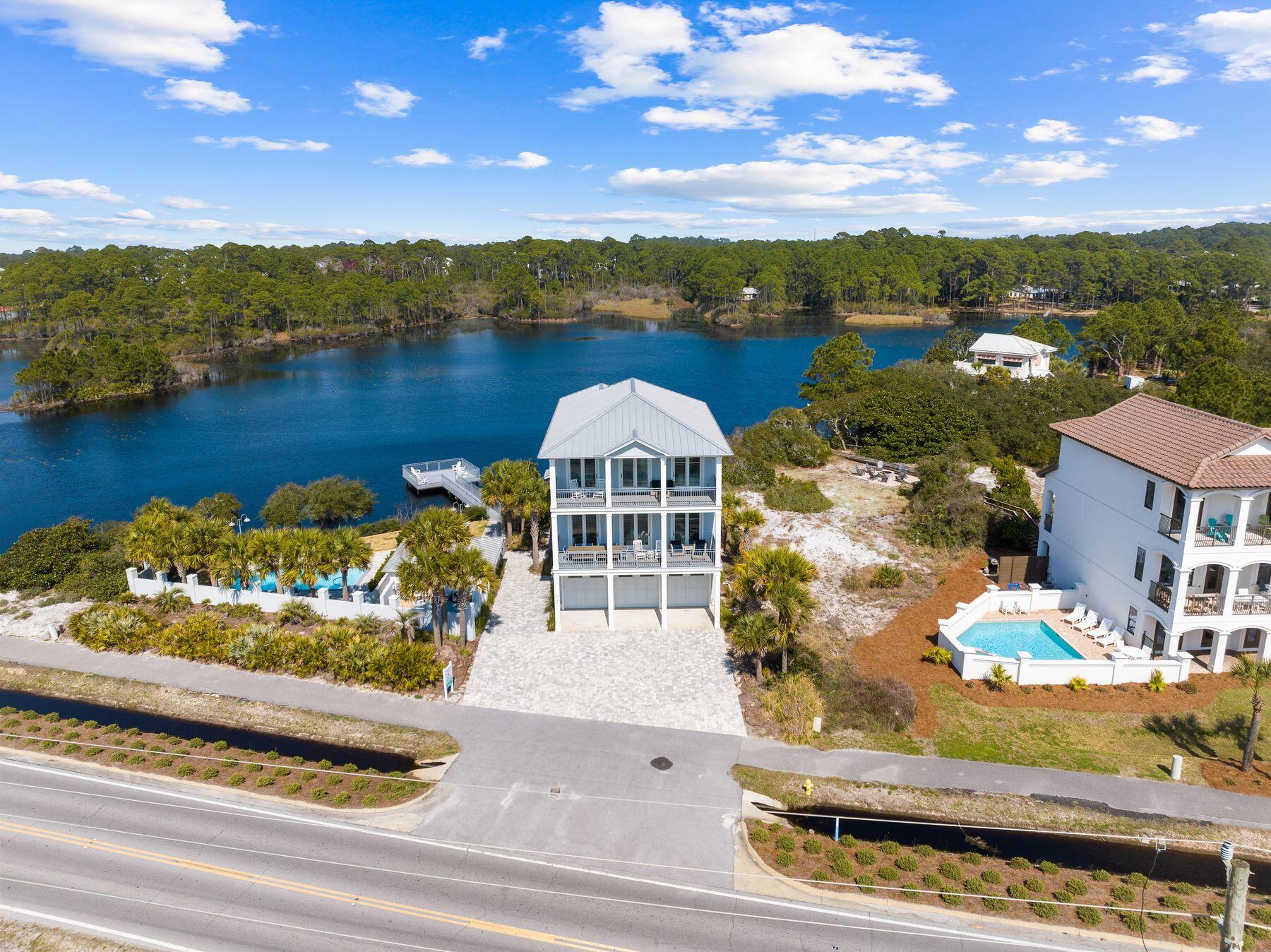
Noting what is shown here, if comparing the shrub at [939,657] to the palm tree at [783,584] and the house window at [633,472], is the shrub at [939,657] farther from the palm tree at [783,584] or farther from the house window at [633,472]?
the house window at [633,472]

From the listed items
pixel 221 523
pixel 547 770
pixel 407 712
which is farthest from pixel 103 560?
pixel 547 770

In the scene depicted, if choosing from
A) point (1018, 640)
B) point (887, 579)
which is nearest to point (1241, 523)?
point (1018, 640)

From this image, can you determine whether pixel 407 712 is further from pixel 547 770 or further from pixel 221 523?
pixel 221 523

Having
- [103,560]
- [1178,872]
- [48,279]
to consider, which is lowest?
[1178,872]

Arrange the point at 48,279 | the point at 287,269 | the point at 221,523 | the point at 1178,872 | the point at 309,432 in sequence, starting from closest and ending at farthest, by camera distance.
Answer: the point at 1178,872 → the point at 221,523 → the point at 309,432 → the point at 48,279 → the point at 287,269

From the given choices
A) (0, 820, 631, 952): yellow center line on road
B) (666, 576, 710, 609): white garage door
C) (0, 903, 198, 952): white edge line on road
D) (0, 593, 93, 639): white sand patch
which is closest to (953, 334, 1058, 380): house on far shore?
(666, 576, 710, 609): white garage door

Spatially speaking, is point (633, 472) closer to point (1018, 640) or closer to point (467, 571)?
point (467, 571)

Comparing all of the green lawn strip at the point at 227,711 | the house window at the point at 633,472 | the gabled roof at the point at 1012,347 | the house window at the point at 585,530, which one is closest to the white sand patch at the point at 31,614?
the green lawn strip at the point at 227,711
